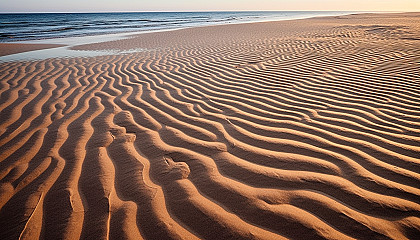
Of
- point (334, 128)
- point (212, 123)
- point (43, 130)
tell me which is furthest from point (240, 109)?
point (43, 130)

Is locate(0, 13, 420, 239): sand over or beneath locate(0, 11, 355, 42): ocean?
beneath

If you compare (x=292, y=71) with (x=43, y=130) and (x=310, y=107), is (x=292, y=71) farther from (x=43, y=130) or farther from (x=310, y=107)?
(x=43, y=130)

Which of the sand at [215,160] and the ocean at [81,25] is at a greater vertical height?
the ocean at [81,25]

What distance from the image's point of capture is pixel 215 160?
1944mm

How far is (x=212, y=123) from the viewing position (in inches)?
103

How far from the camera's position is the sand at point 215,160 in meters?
1.38

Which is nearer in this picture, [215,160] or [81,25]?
[215,160]

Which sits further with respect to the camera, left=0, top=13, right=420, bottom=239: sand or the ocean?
the ocean

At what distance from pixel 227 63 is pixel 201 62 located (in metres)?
0.68

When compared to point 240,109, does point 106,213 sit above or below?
below

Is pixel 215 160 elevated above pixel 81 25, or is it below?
below

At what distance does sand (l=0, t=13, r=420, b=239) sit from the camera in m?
1.38

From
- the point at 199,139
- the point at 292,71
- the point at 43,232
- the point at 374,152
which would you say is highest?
the point at 292,71

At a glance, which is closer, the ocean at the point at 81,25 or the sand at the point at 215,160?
the sand at the point at 215,160
